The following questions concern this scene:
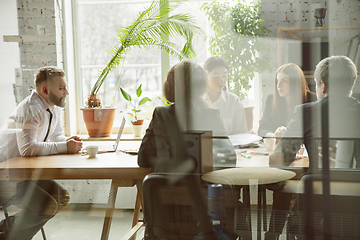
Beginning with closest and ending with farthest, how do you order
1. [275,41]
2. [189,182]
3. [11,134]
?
[275,41]
[189,182]
[11,134]

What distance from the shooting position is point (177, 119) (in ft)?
3.92

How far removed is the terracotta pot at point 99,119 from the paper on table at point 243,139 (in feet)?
1.57

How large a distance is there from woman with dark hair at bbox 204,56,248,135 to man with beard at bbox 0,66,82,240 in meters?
0.59

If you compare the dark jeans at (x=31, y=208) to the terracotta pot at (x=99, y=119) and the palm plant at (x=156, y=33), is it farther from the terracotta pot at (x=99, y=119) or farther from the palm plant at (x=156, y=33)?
the palm plant at (x=156, y=33)

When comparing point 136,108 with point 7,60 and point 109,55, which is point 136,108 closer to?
point 109,55

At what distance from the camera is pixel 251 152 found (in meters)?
1.18

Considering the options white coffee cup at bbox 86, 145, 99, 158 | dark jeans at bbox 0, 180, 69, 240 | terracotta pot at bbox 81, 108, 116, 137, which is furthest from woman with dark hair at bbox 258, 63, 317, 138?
dark jeans at bbox 0, 180, 69, 240

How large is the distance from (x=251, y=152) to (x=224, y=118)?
0.57 ft

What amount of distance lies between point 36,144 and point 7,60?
17.5 inches

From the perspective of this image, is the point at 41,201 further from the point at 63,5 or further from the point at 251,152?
the point at 251,152

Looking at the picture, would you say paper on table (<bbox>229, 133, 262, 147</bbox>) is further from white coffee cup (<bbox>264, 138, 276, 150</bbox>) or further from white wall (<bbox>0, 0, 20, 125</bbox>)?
white wall (<bbox>0, 0, 20, 125</bbox>)

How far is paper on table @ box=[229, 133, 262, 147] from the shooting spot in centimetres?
114

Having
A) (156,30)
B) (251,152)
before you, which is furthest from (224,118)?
(156,30)

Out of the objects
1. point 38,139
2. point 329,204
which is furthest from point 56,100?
point 329,204
